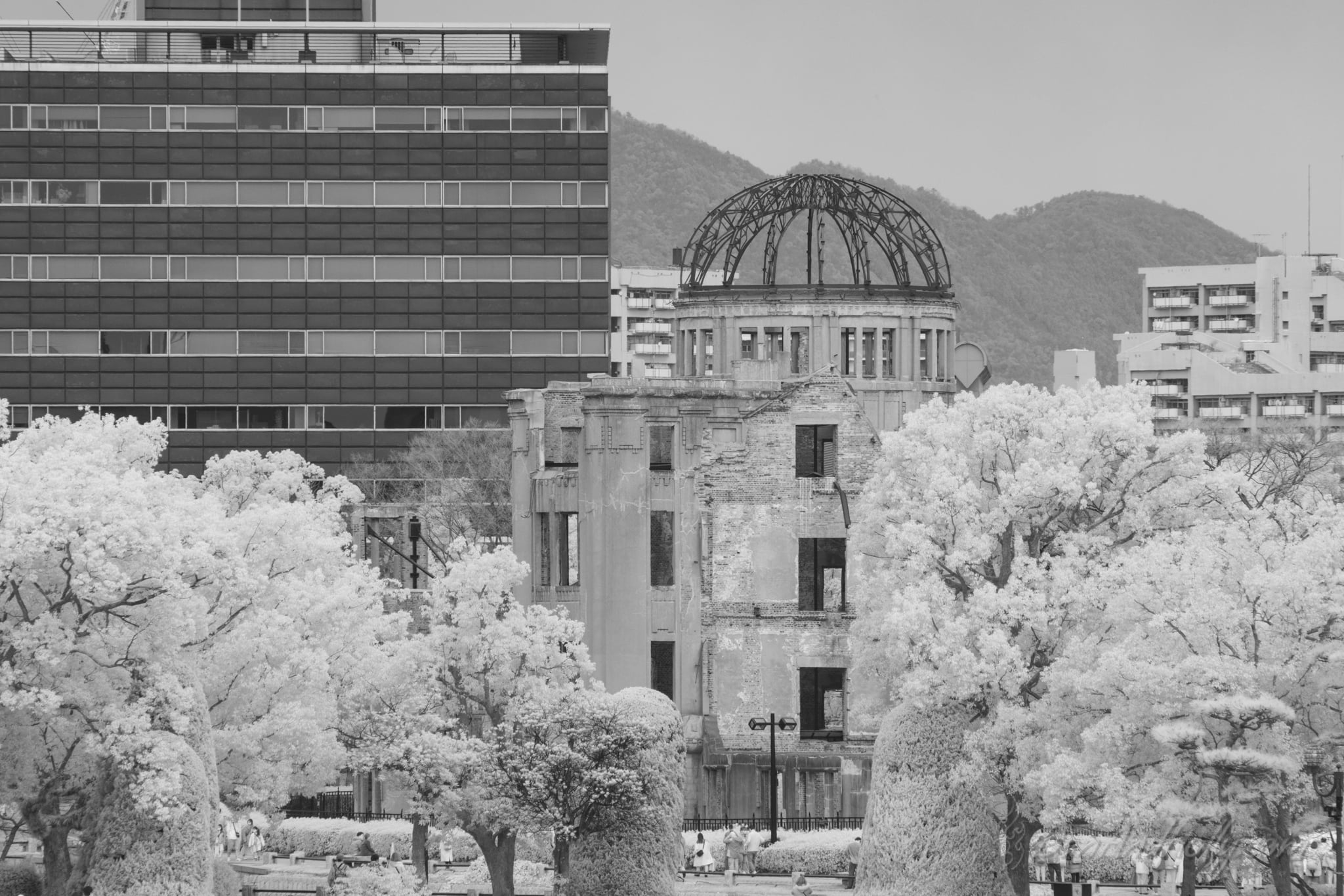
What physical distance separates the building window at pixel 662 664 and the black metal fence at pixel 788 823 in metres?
4.47

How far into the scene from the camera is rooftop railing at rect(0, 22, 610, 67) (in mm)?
126875

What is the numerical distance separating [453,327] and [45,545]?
7855 centimetres

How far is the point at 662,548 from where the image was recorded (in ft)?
240

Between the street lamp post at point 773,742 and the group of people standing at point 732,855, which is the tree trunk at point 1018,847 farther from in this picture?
the group of people standing at point 732,855

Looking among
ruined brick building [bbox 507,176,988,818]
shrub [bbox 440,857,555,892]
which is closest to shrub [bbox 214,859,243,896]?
shrub [bbox 440,857,555,892]

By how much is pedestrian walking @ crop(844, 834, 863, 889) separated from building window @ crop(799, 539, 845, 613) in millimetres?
9472

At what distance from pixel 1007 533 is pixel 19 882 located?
22.3 m

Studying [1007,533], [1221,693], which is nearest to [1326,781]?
[1221,693]

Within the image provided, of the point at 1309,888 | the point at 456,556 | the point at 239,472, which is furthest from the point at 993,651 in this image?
the point at 456,556

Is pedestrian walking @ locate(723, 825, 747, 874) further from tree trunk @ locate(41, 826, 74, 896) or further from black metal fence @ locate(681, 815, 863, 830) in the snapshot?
tree trunk @ locate(41, 826, 74, 896)

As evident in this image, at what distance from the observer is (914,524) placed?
57.3m

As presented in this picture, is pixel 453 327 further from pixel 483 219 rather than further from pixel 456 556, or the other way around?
pixel 456 556

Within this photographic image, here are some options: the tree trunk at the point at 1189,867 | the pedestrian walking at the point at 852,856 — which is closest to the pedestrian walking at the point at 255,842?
the pedestrian walking at the point at 852,856

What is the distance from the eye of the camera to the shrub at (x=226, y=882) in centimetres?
5327
